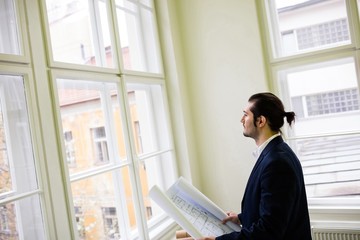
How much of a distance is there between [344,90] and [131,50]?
1810 mm

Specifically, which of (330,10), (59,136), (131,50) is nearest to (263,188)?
(59,136)

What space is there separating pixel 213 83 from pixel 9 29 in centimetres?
178

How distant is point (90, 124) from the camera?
6.67 feet

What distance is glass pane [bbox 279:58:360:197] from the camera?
2592 mm

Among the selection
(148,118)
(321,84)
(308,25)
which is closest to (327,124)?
(321,84)

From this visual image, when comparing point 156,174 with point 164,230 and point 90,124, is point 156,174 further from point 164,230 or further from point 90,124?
point 90,124

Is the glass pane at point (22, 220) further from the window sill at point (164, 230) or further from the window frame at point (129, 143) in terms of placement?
the window sill at point (164, 230)

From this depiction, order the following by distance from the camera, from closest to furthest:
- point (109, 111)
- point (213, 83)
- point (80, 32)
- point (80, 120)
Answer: point (80, 120), point (80, 32), point (109, 111), point (213, 83)

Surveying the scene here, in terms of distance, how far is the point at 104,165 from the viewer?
2.09 metres

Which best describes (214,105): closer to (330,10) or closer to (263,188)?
(330,10)

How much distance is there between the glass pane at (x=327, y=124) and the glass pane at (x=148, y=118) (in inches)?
44.0

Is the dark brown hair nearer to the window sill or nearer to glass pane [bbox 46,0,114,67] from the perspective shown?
glass pane [bbox 46,0,114,67]

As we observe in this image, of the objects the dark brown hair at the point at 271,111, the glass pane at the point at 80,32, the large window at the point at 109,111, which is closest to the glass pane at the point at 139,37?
the large window at the point at 109,111

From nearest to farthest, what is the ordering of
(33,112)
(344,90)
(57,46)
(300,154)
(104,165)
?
(33,112) < (57,46) < (104,165) < (344,90) < (300,154)
